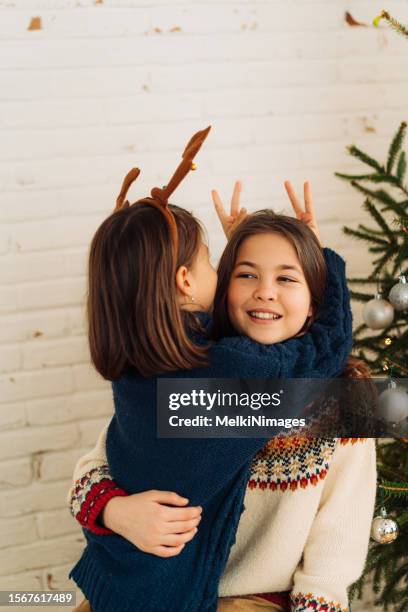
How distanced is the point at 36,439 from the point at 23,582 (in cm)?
39

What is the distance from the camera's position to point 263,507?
1.18 m

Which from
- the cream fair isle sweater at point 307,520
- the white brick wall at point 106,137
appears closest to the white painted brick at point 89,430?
the white brick wall at point 106,137

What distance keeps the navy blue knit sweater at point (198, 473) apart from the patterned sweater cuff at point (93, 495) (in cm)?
3

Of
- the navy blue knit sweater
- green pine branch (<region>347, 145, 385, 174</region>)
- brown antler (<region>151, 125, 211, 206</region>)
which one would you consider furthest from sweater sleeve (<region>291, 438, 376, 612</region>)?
green pine branch (<region>347, 145, 385, 174</region>)

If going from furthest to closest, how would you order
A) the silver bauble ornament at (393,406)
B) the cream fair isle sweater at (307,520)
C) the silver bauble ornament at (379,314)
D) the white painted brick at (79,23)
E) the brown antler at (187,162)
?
the white painted brick at (79,23) < the silver bauble ornament at (379,314) < the silver bauble ornament at (393,406) < the cream fair isle sweater at (307,520) < the brown antler at (187,162)

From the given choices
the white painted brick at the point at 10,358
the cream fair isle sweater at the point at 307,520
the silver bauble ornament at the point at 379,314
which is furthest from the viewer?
the white painted brick at the point at 10,358

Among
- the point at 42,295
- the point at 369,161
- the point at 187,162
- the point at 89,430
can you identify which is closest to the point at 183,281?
the point at 187,162

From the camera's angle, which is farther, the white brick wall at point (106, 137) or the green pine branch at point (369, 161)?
the white brick wall at point (106, 137)

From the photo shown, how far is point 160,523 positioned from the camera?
1074 millimetres

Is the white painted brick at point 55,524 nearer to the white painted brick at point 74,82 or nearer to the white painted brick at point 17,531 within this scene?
the white painted brick at point 17,531

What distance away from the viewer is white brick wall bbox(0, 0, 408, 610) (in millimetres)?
1722

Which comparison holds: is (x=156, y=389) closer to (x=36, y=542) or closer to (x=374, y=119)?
(x=36, y=542)

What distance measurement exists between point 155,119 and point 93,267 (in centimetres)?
78

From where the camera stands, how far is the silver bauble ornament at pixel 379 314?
56.2 inches
